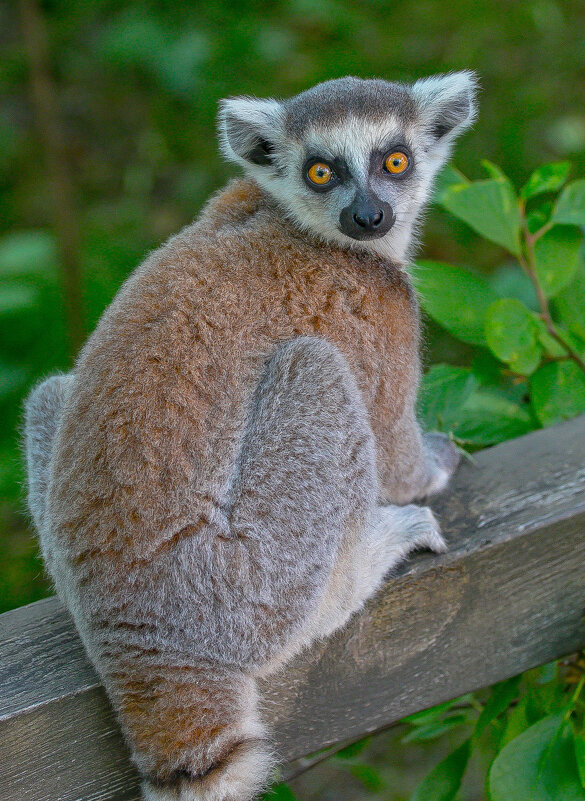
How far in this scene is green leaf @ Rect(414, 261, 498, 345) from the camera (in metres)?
2.80

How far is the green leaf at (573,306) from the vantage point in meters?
2.96

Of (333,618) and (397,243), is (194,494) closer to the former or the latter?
(333,618)

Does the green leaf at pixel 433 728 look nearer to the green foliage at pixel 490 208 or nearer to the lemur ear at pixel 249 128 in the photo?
the green foliage at pixel 490 208

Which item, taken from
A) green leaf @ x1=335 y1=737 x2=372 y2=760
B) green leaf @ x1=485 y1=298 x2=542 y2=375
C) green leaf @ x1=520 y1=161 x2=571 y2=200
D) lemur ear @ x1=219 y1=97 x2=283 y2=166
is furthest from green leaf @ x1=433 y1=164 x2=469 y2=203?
green leaf @ x1=335 y1=737 x2=372 y2=760

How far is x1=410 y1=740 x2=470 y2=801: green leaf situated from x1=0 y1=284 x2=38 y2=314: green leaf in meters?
2.65

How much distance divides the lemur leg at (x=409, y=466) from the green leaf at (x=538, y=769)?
0.85 m

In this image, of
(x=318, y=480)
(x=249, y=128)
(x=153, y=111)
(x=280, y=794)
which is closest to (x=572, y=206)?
(x=249, y=128)

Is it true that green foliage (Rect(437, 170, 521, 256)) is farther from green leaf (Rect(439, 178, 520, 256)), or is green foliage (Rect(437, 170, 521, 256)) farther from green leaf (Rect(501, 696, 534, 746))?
green leaf (Rect(501, 696, 534, 746))

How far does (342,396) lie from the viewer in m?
2.35

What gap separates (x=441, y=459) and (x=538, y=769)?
1045 millimetres

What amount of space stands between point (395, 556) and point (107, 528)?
32.8 inches

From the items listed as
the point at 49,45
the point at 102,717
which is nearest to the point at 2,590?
the point at 102,717

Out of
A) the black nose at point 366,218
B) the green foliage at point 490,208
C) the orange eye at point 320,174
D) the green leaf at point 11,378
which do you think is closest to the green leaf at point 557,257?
the green foliage at point 490,208

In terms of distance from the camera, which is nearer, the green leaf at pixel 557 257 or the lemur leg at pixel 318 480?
the lemur leg at pixel 318 480
